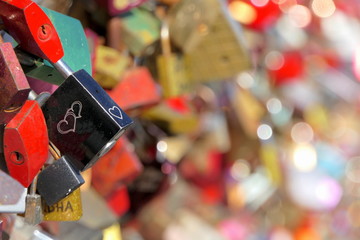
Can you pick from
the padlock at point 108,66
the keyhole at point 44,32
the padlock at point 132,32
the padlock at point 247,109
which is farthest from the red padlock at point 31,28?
the padlock at point 247,109

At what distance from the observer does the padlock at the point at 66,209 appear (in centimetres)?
60

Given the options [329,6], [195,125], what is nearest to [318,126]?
[329,6]

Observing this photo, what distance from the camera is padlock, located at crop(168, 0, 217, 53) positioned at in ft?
3.28

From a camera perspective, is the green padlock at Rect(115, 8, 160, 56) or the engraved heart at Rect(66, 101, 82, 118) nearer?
the engraved heart at Rect(66, 101, 82, 118)

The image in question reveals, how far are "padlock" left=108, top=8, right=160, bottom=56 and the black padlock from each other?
0.38 metres

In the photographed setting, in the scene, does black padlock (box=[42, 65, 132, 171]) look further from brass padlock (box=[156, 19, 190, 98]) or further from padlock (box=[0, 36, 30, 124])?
brass padlock (box=[156, 19, 190, 98])

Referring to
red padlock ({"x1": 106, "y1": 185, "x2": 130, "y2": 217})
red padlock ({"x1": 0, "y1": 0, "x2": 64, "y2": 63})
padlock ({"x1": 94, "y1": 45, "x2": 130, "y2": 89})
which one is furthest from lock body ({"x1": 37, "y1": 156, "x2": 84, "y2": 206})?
red padlock ({"x1": 106, "y1": 185, "x2": 130, "y2": 217})

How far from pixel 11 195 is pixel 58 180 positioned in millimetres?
44

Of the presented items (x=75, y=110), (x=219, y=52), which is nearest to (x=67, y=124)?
(x=75, y=110)

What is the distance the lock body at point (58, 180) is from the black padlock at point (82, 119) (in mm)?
14

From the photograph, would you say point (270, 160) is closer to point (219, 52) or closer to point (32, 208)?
point (219, 52)

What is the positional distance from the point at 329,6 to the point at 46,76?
125 centimetres

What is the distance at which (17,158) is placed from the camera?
55cm

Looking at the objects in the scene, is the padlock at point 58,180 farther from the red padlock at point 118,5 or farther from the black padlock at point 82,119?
the red padlock at point 118,5
